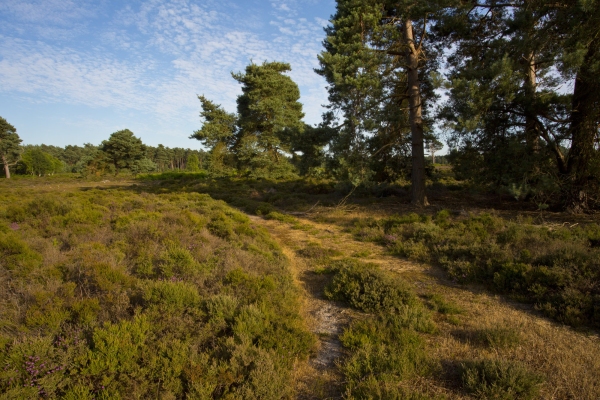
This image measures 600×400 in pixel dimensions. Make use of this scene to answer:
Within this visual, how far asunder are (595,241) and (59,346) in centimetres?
1107

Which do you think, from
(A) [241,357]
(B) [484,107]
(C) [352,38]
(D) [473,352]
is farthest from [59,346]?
(C) [352,38]

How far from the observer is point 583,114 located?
33.9ft

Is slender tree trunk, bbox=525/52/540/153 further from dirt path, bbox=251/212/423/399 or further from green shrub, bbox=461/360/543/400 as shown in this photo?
green shrub, bbox=461/360/543/400

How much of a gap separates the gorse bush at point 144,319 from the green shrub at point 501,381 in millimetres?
1952

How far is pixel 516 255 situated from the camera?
22.7 feet

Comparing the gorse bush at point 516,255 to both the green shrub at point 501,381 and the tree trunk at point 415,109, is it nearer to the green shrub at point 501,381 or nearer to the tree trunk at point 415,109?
the green shrub at point 501,381

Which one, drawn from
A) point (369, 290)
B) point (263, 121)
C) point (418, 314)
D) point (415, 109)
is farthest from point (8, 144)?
point (418, 314)

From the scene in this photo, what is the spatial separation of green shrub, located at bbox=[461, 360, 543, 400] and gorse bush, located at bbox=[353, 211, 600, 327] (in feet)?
6.82

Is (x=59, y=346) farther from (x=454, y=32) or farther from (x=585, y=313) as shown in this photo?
(x=454, y=32)

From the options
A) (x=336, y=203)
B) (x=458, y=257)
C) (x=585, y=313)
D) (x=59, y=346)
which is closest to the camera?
(x=59, y=346)

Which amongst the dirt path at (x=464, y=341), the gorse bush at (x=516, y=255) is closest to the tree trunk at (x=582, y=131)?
the gorse bush at (x=516, y=255)

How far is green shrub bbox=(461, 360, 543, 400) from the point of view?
312cm

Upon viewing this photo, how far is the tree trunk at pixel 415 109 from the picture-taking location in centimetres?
1348

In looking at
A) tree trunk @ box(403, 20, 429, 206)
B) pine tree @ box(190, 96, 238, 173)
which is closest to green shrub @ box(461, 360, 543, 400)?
tree trunk @ box(403, 20, 429, 206)
